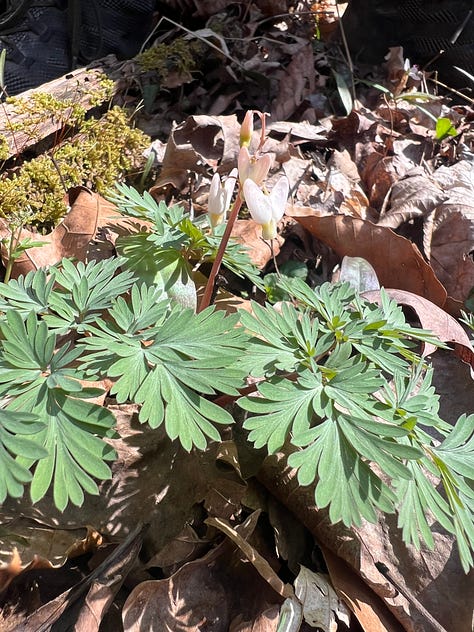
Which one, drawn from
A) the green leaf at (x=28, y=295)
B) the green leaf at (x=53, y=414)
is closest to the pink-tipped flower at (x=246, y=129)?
the green leaf at (x=28, y=295)

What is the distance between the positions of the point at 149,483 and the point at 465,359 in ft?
4.21

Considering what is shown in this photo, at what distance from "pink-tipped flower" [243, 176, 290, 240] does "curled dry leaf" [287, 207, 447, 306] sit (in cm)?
83

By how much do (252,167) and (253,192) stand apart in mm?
85

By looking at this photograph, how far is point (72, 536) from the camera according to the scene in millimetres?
1389

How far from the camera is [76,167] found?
2477 mm

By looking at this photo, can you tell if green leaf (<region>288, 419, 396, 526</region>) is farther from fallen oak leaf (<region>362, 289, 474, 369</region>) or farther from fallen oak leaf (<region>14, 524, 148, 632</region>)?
fallen oak leaf (<region>362, 289, 474, 369</region>)

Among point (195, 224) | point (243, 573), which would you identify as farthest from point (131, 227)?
point (243, 573)

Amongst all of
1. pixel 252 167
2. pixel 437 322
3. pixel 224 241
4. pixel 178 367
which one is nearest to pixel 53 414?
pixel 178 367

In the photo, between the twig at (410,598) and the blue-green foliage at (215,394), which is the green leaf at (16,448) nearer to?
the blue-green foliage at (215,394)

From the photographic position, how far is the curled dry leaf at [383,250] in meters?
2.27

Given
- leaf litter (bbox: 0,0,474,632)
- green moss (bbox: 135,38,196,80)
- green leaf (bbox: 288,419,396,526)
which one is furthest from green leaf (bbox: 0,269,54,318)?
green moss (bbox: 135,38,196,80)

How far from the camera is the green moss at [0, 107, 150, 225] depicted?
7.44ft

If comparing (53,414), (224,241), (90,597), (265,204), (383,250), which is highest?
(265,204)

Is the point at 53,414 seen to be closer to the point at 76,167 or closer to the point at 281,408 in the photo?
the point at 281,408
